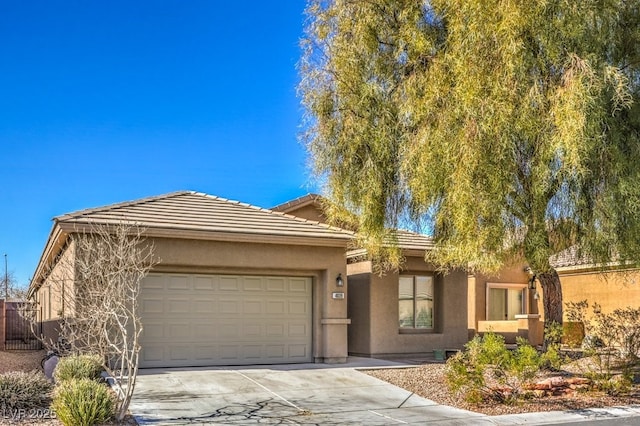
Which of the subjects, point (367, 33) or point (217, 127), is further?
point (217, 127)

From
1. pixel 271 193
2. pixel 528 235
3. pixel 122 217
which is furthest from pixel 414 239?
pixel 271 193

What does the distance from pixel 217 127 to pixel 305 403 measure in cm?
1339

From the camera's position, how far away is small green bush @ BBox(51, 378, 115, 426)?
8.66m

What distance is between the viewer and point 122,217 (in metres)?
13.7

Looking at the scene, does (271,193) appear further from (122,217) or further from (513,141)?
(513,141)

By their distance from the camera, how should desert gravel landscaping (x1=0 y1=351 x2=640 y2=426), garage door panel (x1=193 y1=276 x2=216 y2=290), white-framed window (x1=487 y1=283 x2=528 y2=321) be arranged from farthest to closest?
white-framed window (x1=487 y1=283 x2=528 y2=321) < garage door panel (x1=193 y1=276 x2=216 y2=290) < desert gravel landscaping (x1=0 y1=351 x2=640 y2=426)

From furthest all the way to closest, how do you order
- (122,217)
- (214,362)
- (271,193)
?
1. (271,193)
2. (214,362)
3. (122,217)

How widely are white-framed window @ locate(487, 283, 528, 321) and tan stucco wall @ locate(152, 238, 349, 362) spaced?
11.1m

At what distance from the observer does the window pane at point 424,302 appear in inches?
719

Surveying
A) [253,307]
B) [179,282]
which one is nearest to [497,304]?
[253,307]

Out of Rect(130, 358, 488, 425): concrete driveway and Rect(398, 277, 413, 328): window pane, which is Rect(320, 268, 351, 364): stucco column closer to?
Rect(130, 358, 488, 425): concrete driveway

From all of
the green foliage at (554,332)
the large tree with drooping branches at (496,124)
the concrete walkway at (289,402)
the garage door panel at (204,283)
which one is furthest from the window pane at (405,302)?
the garage door panel at (204,283)

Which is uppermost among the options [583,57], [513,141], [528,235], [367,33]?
[367,33]

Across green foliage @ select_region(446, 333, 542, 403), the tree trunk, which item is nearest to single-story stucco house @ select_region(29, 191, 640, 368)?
the tree trunk
